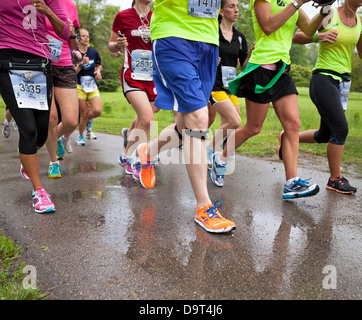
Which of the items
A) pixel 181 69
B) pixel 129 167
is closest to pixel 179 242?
pixel 181 69

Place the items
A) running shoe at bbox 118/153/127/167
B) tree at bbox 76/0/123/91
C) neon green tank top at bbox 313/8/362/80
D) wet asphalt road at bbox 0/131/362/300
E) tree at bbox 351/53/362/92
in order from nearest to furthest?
1. wet asphalt road at bbox 0/131/362/300
2. neon green tank top at bbox 313/8/362/80
3. running shoe at bbox 118/153/127/167
4. tree at bbox 351/53/362/92
5. tree at bbox 76/0/123/91

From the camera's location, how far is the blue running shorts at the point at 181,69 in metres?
2.73

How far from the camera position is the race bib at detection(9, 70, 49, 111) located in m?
3.06

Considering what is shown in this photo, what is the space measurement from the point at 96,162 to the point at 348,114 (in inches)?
396

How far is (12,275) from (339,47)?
4.07 m

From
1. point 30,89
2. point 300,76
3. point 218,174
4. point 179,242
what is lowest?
point 300,76

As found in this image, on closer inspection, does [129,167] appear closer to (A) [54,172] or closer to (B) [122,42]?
(A) [54,172]

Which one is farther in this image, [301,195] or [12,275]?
[301,195]

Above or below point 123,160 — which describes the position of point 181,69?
above

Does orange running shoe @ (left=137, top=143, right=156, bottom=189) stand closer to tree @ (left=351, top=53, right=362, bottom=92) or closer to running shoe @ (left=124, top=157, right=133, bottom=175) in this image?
running shoe @ (left=124, top=157, right=133, bottom=175)

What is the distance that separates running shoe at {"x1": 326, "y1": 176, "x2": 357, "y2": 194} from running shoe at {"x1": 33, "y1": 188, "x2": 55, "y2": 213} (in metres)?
3.16

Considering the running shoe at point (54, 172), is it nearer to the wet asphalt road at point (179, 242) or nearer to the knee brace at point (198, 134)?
the wet asphalt road at point (179, 242)

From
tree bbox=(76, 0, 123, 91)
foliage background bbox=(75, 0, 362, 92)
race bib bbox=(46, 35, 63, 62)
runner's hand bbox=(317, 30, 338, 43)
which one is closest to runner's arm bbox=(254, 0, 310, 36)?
runner's hand bbox=(317, 30, 338, 43)

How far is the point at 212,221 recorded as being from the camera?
274 centimetres
